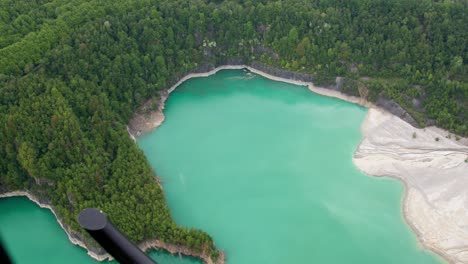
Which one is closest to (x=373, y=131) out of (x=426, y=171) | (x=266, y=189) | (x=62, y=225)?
(x=426, y=171)

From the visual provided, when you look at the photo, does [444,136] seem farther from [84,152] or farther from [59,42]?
[59,42]

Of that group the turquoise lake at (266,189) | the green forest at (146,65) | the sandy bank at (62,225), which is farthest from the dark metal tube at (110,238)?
the sandy bank at (62,225)

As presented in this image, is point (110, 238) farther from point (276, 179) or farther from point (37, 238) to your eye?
point (276, 179)

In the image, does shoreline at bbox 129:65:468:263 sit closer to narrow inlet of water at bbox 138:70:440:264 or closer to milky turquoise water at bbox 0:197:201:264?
narrow inlet of water at bbox 138:70:440:264

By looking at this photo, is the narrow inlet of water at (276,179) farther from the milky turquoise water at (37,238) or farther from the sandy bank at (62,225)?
the sandy bank at (62,225)

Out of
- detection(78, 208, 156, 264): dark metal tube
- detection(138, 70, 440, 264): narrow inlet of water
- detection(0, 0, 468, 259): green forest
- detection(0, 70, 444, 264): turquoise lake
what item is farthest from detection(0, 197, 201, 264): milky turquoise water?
detection(78, 208, 156, 264): dark metal tube

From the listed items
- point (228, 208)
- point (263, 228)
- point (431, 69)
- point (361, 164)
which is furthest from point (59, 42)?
point (431, 69)

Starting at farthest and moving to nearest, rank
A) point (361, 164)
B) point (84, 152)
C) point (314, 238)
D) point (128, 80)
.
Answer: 1. point (128, 80)
2. point (361, 164)
3. point (84, 152)
4. point (314, 238)
